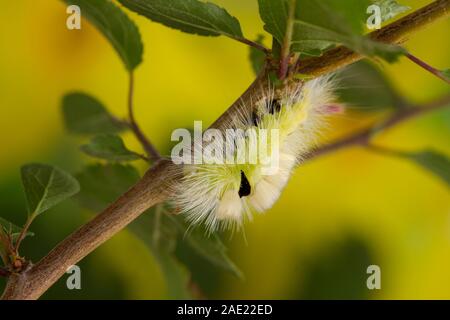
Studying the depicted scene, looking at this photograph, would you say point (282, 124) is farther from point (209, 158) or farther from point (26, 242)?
point (26, 242)

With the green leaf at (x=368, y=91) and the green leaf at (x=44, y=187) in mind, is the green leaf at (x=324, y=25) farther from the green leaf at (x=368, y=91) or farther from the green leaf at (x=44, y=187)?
the green leaf at (x=368, y=91)

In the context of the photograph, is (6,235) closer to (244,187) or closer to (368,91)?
(244,187)

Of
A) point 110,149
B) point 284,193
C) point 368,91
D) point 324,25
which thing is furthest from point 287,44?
point 284,193

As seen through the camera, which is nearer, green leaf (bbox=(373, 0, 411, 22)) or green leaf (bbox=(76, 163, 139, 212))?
green leaf (bbox=(373, 0, 411, 22))

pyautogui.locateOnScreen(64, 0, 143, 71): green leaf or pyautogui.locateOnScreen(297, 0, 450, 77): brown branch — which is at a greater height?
pyautogui.locateOnScreen(64, 0, 143, 71): green leaf

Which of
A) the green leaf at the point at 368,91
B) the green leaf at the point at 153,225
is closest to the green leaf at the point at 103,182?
the green leaf at the point at 153,225

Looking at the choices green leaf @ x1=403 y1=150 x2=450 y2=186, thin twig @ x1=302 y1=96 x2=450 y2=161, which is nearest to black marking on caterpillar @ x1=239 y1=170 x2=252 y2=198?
thin twig @ x1=302 y1=96 x2=450 y2=161

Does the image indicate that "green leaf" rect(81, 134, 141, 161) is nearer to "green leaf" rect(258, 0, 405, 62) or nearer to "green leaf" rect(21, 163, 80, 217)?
"green leaf" rect(21, 163, 80, 217)
